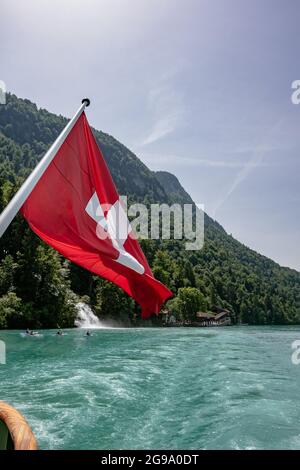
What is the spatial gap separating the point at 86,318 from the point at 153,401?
52790mm

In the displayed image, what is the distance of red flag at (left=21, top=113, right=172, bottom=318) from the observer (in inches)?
227

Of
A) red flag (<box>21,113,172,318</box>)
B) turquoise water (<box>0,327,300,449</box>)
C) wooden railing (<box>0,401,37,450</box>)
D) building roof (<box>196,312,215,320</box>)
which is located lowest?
building roof (<box>196,312,215,320</box>)

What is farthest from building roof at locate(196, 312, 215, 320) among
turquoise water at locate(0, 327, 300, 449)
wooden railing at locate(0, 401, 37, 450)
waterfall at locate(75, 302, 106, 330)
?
wooden railing at locate(0, 401, 37, 450)

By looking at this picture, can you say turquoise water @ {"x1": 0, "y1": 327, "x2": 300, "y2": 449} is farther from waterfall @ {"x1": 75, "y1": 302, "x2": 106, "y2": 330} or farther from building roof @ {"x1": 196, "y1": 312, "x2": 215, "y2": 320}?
building roof @ {"x1": 196, "y1": 312, "x2": 215, "y2": 320}

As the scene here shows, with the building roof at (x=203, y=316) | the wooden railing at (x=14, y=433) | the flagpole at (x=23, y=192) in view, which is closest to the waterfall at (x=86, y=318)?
the building roof at (x=203, y=316)

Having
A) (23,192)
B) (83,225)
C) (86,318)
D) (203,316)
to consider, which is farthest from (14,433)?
(203,316)

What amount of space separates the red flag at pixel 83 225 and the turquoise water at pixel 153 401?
539 centimetres

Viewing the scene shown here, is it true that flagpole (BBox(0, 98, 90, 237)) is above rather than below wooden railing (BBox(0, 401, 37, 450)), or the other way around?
above

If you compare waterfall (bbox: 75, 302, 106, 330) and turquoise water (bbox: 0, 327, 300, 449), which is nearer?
turquoise water (bbox: 0, 327, 300, 449)

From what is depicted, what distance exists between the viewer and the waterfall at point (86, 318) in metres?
61.0

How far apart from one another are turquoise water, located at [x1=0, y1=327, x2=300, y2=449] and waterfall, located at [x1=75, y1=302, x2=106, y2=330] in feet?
126

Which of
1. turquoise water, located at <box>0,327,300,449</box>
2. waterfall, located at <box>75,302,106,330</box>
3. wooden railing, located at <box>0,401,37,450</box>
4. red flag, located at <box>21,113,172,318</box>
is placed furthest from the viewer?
waterfall, located at <box>75,302,106,330</box>

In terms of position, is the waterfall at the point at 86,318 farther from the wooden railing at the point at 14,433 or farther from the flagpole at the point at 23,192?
the wooden railing at the point at 14,433

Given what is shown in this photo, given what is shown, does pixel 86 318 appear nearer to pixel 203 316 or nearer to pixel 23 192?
pixel 203 316
